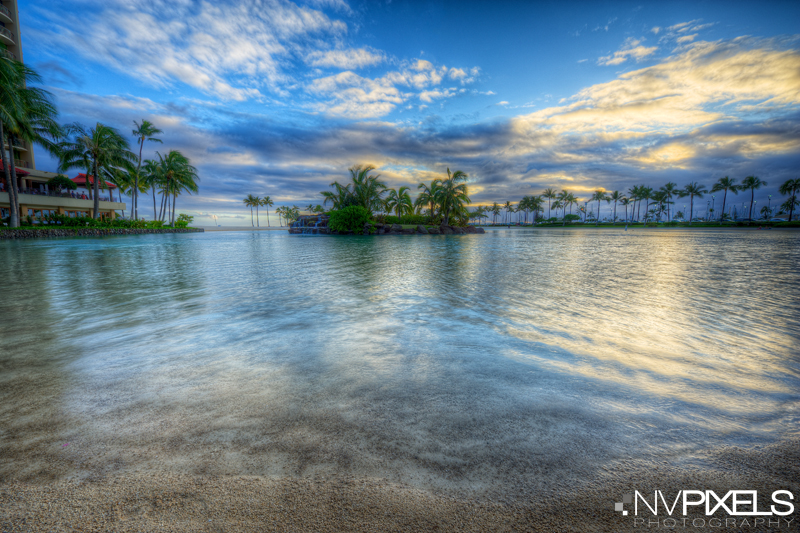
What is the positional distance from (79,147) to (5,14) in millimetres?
18622

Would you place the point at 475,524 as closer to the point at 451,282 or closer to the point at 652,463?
the point at 652,463

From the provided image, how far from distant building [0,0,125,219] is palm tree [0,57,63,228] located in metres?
8.27

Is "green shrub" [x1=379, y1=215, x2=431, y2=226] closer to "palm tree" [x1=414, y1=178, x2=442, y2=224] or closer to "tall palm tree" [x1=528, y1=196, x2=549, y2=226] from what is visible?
"palm tree" [x1=414, y1=178, x2=442, y2=224]

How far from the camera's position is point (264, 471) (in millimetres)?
1626

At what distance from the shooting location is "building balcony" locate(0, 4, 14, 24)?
36800 mm

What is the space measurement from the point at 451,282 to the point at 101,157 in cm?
4848

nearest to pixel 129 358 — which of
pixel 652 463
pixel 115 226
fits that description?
pixel 652 463

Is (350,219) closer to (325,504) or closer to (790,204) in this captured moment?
(325,504)

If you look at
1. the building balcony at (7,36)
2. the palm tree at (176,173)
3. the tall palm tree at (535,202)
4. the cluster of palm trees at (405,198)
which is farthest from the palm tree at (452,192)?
the tall palm tree at (535,202)

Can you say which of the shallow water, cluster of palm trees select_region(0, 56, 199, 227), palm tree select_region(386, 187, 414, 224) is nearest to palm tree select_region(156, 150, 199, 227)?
cluster of palm trees select_region(0, 56, 199, 227)

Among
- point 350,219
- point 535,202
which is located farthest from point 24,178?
point 535,202

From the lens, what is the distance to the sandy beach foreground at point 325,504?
1326mm

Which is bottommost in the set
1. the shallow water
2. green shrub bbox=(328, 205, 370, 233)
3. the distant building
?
the shallow water

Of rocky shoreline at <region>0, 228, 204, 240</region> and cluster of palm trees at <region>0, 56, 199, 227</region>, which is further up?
cluster of palm trees at <region>0, 56, 199, 227</region>
